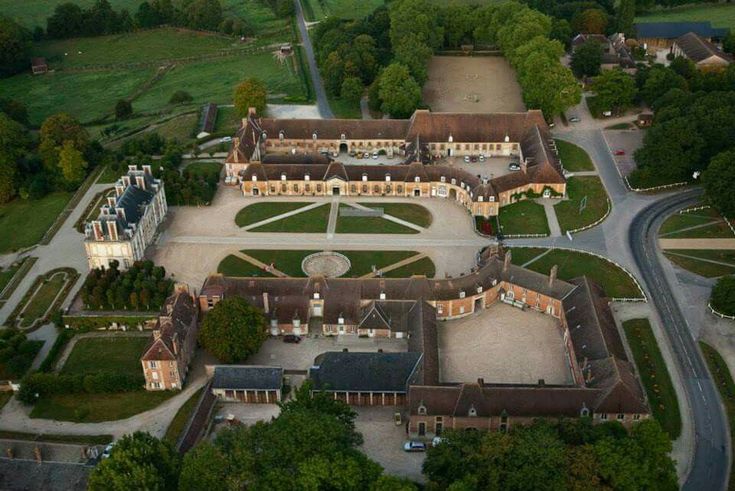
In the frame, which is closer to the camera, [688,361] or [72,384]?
[72,384]

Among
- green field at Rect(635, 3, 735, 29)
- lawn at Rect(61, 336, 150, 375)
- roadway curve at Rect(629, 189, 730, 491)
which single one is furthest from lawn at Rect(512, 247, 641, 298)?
green field at Rect(635, 3, 735, 29)

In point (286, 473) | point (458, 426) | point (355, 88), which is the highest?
point (355, 88)

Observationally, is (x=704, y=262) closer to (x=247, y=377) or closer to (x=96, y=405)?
(x=247, y=377)

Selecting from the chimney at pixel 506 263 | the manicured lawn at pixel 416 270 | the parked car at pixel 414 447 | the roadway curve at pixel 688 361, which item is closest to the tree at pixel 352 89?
the manicured lawn at pixel 416 270

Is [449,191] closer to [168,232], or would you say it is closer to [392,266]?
[392,266]

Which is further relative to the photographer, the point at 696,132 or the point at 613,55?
the point at 613,55

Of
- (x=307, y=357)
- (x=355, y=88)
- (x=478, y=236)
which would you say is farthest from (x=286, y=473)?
(x=355, y=88)

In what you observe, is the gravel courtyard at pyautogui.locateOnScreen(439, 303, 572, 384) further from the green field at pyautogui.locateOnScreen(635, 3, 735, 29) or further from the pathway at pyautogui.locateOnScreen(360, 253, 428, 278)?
the green field at pyautogui.locateOnScreen(635, 3, 735, 29)

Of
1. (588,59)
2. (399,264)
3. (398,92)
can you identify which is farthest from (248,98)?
(588,59)
